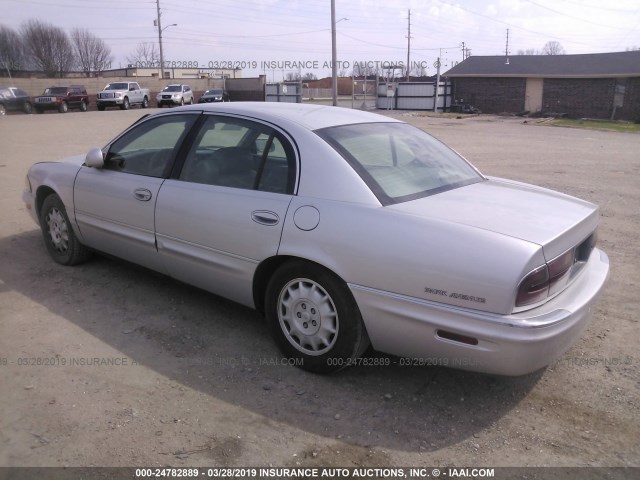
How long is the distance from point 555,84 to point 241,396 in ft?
133

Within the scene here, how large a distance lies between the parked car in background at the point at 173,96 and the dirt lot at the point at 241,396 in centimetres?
3862

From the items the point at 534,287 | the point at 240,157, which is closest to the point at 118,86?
the point at 240,157

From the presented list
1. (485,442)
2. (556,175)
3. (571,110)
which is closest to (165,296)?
(485,442)

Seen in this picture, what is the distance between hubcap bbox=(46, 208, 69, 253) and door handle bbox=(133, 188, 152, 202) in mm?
1209

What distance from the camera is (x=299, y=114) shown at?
12.0 feet

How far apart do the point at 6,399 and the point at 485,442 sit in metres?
2.59

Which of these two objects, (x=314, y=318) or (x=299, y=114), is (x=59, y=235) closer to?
(x=299, y=114)

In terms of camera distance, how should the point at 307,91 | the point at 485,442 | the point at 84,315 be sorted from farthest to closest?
the point at 307,91 < the point at 84,315 < the point at 485,442

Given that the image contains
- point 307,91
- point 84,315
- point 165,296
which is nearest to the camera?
point 84,315

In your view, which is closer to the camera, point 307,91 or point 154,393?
point 154,393

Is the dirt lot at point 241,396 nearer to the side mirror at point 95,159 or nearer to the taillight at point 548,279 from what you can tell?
the taillight at point 548,279

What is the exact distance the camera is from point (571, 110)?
37344 mm

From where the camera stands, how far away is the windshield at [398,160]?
3.19 m

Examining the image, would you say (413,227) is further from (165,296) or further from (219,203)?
(165,296)
